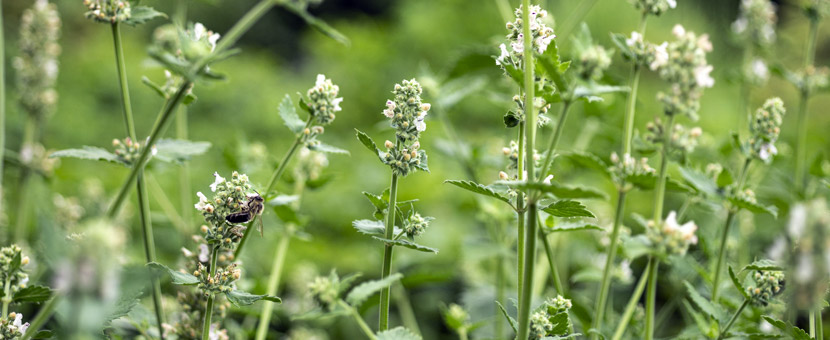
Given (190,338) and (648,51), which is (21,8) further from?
(648,51)

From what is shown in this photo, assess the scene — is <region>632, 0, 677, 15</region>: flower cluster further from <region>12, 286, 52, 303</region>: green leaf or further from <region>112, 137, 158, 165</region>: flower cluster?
<region>12, 286, 52, 303</region>: green leaf

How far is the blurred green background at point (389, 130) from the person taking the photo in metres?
1.70

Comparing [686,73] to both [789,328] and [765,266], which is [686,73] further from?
[789,328]

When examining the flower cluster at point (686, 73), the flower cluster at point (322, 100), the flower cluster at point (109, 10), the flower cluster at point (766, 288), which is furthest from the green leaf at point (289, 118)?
the flower cluster at point (766, 288)

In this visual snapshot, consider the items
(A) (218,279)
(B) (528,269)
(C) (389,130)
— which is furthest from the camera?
(C) (389,130)

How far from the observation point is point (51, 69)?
153 centimetres

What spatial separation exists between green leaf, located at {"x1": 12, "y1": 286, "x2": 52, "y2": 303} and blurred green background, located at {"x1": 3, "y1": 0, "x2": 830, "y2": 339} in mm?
253

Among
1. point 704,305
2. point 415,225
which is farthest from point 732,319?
point 415,225

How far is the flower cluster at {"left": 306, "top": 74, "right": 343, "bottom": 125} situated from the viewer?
0.91 m

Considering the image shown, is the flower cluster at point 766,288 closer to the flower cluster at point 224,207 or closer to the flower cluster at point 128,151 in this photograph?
the flower cluster at point 224,207

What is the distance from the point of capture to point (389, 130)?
2.72 m

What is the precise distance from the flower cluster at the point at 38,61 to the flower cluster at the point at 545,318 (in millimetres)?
1285

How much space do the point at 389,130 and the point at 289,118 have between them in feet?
5.83

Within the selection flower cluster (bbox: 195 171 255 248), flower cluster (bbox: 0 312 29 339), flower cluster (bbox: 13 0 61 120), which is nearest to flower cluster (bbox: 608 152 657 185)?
flower cluster (bbox: 195 171 255 248)
